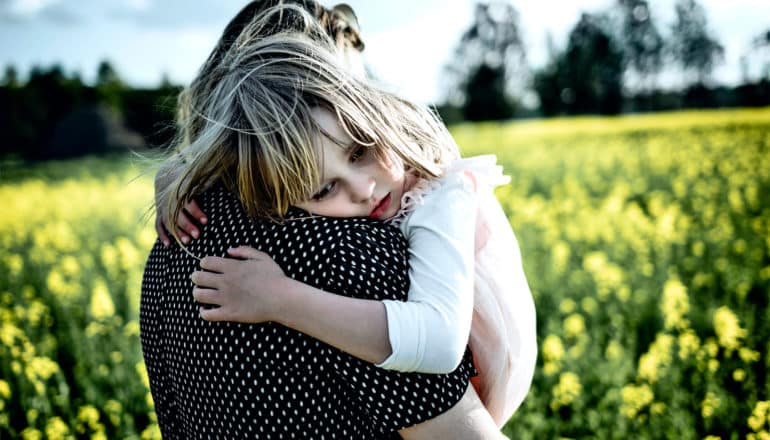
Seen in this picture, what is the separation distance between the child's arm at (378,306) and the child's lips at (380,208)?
0.68 ft

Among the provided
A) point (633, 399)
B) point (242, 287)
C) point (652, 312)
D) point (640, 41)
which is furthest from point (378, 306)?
point (640, 41)

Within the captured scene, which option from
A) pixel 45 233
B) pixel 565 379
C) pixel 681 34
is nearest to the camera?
pixel 565 379

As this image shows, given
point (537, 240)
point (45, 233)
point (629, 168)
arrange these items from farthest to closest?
point (629, 168) → point (45, 233) → point (537, 240)

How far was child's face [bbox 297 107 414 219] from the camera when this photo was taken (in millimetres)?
1116

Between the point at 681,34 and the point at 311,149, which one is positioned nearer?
the point at 311,149

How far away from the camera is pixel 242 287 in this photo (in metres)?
0.95

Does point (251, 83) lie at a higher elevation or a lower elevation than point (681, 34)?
higher

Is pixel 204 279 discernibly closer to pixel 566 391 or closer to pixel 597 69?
pixel 566 391

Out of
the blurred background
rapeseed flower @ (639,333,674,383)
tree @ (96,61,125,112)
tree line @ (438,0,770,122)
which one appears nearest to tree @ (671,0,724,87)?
tree line @ (438,0,770,122)

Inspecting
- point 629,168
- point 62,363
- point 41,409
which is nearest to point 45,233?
point 62,363

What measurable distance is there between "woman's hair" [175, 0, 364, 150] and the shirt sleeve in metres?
0.73

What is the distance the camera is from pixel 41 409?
2.94 metres

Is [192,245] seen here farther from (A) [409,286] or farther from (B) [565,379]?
(B) [565,379]

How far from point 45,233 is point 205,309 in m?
7.52
